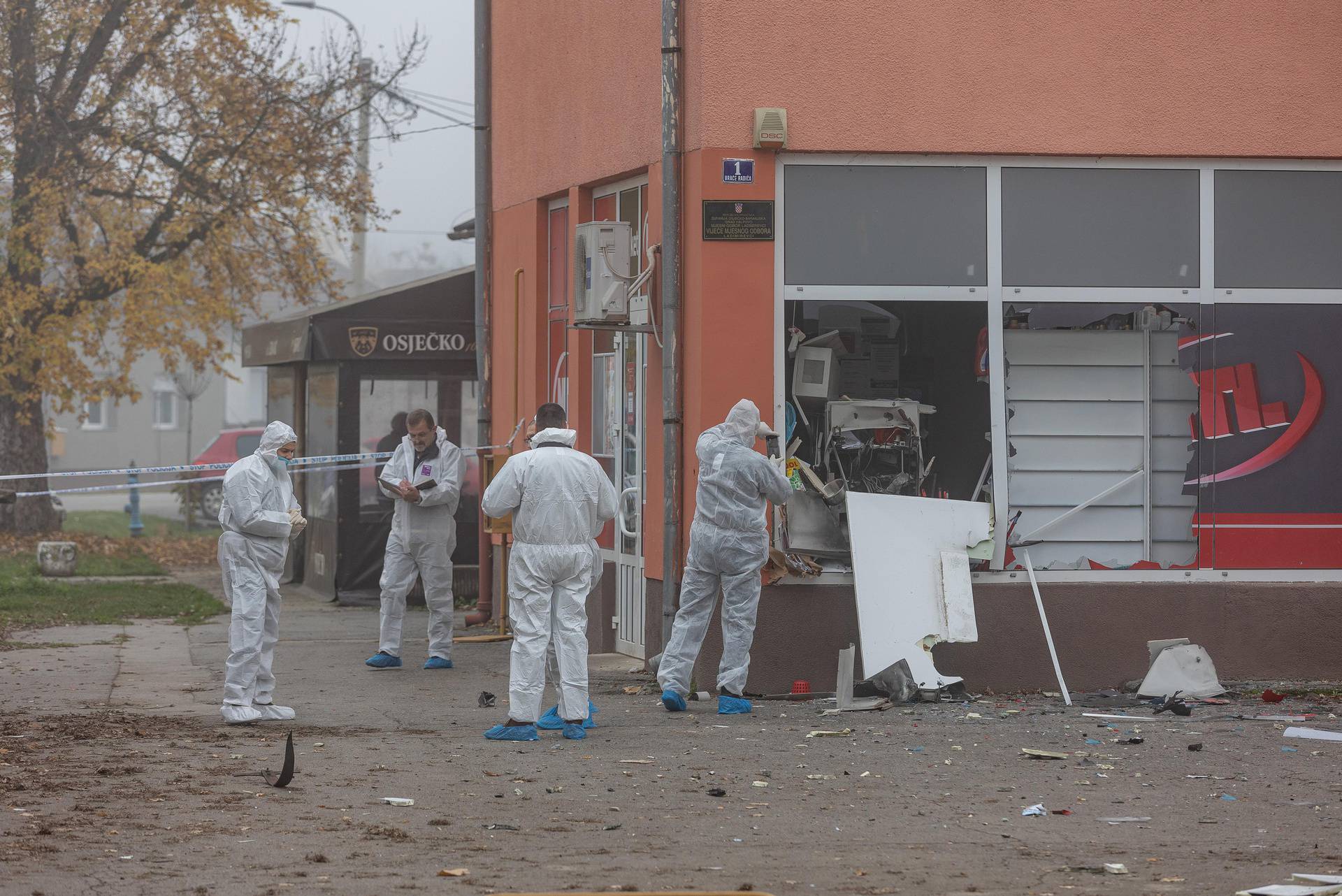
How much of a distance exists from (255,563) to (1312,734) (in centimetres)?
583

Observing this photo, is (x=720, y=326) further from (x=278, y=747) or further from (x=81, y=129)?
(x=81, y=129)

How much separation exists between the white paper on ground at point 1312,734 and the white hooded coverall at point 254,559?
218 inches

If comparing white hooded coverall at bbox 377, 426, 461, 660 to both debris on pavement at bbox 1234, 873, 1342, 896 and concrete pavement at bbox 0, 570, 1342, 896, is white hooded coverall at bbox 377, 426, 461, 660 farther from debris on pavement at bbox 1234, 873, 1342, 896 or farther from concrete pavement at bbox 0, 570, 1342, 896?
debris on pavement at bbox 1234, 873, 1342, 896

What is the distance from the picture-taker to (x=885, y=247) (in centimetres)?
1055

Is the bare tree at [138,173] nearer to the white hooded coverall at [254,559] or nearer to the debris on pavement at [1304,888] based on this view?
the white hooded coverall at [254,559]

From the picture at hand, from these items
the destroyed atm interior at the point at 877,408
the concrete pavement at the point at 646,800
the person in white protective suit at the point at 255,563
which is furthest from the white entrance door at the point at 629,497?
the person in white protective suit at the point at 255,563

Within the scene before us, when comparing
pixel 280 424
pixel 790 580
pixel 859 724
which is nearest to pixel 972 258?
pixel 790 580

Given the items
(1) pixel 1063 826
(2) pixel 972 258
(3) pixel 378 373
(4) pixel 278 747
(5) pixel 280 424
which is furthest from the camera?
(3) pixel 378 373

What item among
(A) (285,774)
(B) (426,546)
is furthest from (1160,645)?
(A) (285,774)

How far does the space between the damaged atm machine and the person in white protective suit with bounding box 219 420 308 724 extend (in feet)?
9.92

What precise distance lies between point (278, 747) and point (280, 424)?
2.16 meters

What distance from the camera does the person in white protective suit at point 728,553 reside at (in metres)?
9.73

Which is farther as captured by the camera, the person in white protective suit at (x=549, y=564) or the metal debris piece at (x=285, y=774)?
the person in white protective suit at (x=549, y=564)

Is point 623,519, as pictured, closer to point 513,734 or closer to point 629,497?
point 629,497
